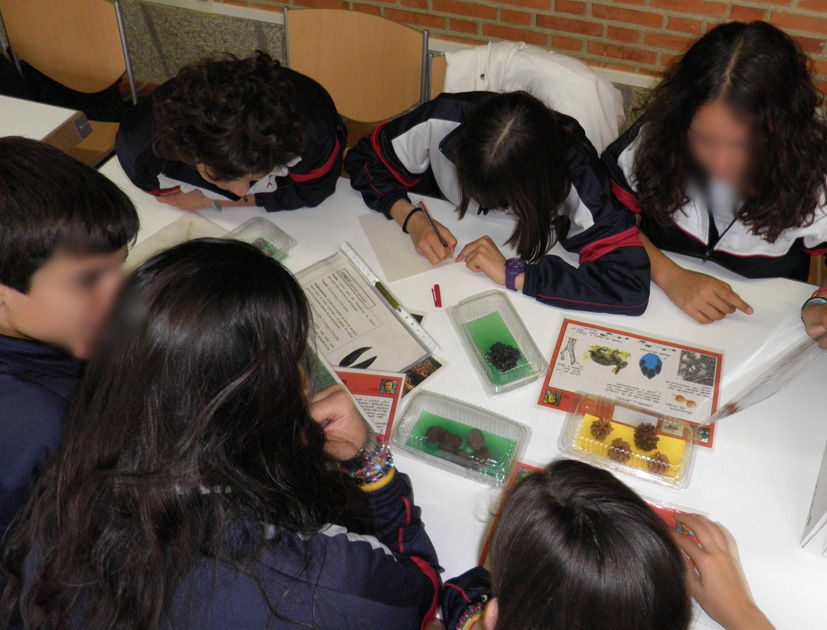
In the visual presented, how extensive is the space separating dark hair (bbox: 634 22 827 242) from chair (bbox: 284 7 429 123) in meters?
0.81

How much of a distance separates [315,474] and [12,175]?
24.1 inches

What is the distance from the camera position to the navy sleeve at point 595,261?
4.22ft

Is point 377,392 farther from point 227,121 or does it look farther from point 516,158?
point 227,121

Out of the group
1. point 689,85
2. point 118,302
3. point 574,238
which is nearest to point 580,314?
point 574,238

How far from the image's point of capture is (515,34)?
2.38 metres

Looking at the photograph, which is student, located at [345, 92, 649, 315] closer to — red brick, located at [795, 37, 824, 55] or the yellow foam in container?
the yellow foam in container

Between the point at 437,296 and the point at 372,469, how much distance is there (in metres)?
0.48

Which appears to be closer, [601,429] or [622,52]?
[601,429]

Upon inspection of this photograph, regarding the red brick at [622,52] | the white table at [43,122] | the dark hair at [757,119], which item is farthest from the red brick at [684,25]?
the white table at [43,122]

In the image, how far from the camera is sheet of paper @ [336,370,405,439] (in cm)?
113

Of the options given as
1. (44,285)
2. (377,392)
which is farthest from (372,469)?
(44,285)

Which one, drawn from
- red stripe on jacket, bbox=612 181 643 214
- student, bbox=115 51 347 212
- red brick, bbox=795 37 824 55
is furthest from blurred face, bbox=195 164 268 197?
red brick, bbox=795 37 824 55

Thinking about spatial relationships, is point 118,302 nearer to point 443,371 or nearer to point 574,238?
point 443,371

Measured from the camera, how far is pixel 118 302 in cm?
71
